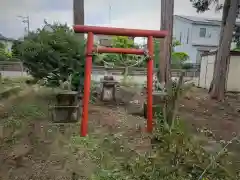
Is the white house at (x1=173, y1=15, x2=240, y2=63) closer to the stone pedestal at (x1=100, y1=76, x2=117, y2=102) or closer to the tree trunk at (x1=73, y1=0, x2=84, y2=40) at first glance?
the tree trunk at (x1=73, y1=0, x2=84, y2=40)

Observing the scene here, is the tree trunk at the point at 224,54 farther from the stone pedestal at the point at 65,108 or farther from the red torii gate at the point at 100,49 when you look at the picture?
the stone pedestal at the point at 65,108

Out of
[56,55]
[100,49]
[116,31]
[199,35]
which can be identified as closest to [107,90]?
[56,55]

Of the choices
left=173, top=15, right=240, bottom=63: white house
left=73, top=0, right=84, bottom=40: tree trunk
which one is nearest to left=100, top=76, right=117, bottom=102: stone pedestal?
left=73, top=0, right=84, bottom=40: tree trunk

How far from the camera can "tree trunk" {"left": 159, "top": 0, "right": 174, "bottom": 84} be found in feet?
20.8

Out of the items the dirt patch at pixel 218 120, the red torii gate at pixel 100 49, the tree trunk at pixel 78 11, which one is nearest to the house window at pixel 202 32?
the dirt patch at pixel 218 120

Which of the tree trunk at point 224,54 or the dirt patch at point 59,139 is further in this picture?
the tree trunk at point 224,54

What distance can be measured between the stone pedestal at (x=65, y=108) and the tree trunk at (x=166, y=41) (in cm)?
370

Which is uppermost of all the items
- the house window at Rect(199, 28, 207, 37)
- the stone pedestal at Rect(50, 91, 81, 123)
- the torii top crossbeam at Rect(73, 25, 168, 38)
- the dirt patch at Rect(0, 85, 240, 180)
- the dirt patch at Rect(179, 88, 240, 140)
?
the house window at Rect(199, 28, 207, 37)

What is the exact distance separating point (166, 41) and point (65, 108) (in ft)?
13.7

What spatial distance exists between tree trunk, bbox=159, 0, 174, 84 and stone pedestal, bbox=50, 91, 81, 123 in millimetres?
3703

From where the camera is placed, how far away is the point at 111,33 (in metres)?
3.07

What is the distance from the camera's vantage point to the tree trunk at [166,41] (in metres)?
6.34

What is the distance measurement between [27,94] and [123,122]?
2.18 m

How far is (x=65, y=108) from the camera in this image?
3.56m
